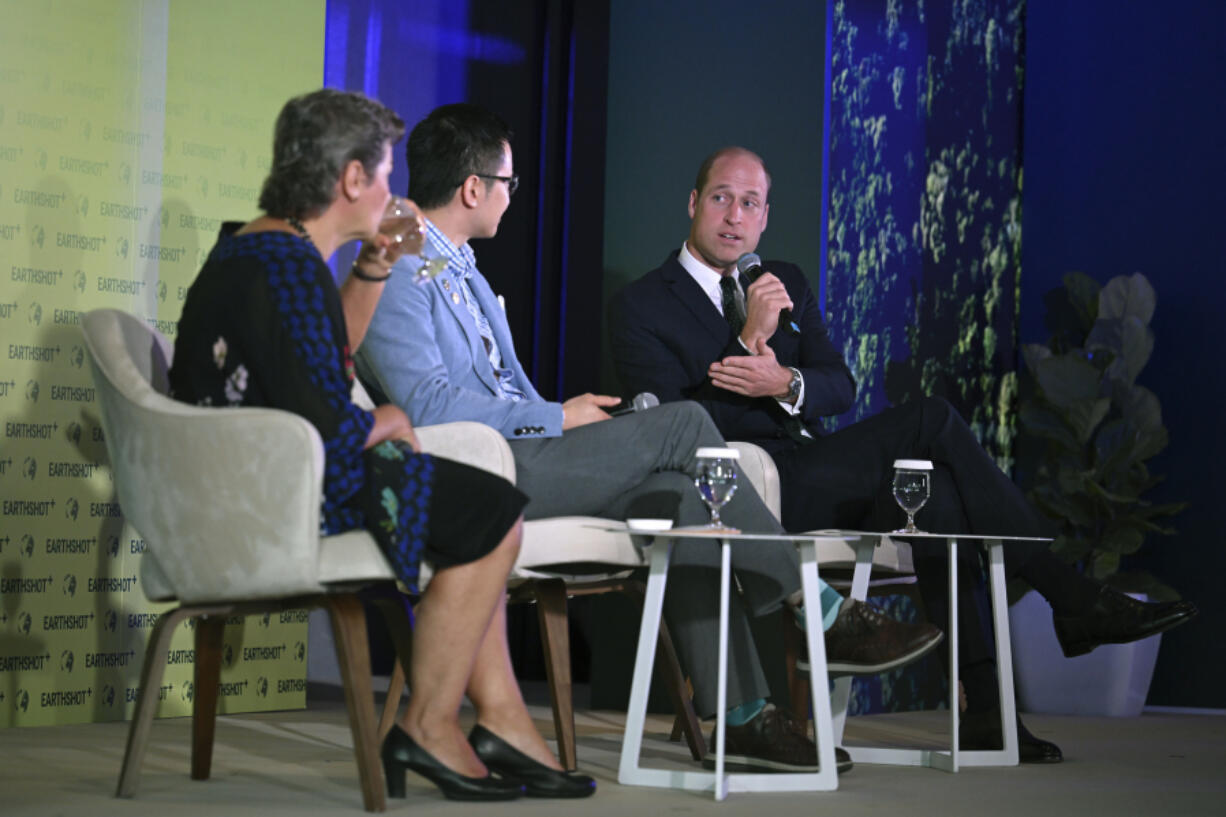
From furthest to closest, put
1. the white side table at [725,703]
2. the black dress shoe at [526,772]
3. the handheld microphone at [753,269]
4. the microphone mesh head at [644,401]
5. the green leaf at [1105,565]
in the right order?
the green leaf at [1105,565], the handheld microphone at [753,269], the microphone mesh head at [644,401], the white side table at [725,703], the black dress shoe at [526,772]

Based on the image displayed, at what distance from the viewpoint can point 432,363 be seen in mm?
2811

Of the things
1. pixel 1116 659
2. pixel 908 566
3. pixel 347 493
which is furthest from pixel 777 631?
pixel 347 493

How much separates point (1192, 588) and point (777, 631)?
1847 millimetres

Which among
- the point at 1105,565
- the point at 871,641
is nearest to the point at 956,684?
the point at 871,641

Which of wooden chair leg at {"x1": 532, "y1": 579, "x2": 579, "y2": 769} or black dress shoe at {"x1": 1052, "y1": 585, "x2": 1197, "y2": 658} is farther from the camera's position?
black dress shoe at {"x1": 1052, "y1": 585, "x2": 1197, "y2": 658}

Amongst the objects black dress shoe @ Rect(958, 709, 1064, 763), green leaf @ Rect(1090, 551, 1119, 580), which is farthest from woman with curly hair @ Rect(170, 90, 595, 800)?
green leaf @ Rect(1090, 551, 1119, 580)

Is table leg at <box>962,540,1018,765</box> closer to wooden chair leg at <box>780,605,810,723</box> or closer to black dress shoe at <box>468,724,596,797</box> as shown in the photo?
wooden chair leg at <box>780,605,810,723</box>

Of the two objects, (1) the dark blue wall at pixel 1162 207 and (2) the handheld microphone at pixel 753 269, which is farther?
(1) the dark blue wall at pixel 1162 207

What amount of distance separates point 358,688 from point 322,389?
1.51 ft

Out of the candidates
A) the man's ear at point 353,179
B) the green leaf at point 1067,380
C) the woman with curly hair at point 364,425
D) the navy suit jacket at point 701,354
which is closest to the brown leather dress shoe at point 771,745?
the woman with curly hair at point 364,425

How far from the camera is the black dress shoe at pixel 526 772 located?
7.83 feet

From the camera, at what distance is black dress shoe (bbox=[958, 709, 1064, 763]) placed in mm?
3141

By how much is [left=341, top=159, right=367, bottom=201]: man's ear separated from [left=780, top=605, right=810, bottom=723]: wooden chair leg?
1161 millimetres

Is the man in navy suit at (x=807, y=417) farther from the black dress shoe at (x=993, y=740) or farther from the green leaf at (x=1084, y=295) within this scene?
the green leaf at (x=1084, y=295)
